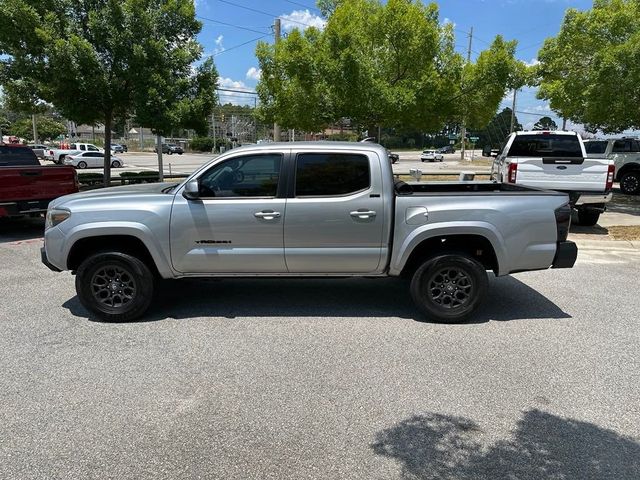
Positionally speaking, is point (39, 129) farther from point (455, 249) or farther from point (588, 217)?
point (455, 249)

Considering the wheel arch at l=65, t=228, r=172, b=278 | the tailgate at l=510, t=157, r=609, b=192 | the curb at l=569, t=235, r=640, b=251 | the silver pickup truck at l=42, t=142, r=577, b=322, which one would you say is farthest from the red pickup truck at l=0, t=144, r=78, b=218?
the curb at l=569, t=235, r=640, b=251

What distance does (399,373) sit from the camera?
4.16m

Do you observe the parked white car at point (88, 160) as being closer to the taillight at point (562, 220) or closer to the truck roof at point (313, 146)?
the truck roof at point (313, 146)

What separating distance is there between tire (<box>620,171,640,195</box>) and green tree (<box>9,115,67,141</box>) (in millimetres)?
98188

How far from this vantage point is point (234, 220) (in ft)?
16.9

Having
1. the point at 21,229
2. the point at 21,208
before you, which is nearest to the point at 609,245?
the point at 21,208

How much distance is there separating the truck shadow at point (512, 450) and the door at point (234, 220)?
2.40m

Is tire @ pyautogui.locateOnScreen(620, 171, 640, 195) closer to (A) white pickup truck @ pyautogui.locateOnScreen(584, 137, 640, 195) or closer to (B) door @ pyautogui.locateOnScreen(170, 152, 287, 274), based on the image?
(A) white pickup truck @ pyautogui.locateOnScreen(584, 137, 640, 195)

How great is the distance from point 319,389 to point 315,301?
2.18 m

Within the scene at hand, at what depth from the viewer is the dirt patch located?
33.1 feet

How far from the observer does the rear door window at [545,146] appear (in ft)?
35.4

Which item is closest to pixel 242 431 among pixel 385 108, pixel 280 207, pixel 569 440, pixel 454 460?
pixel 454 460

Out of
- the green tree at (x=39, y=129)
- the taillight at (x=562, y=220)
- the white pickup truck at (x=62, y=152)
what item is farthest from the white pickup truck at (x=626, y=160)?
the green tree at (x=39, y=129)

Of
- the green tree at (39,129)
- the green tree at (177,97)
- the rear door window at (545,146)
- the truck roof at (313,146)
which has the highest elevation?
the green tree at (39,129)
